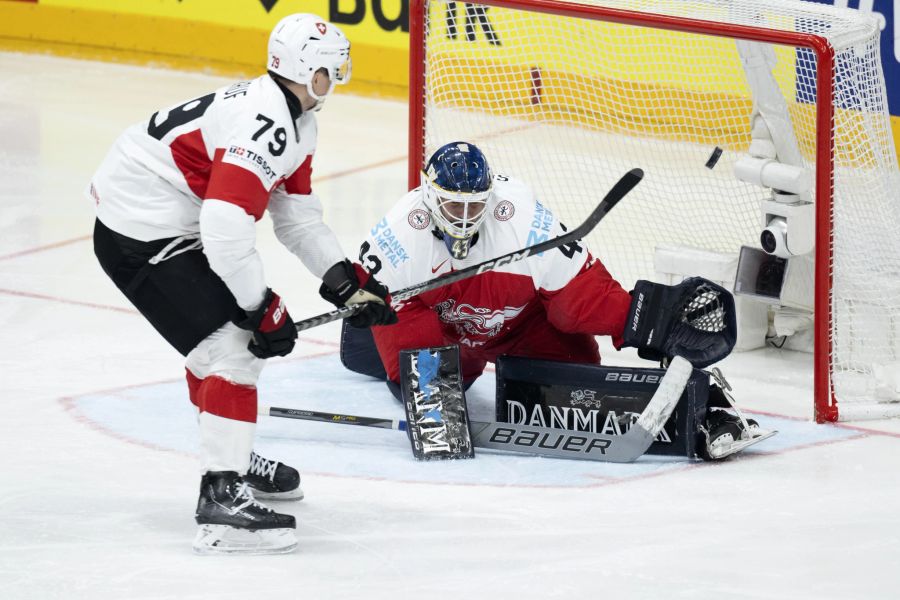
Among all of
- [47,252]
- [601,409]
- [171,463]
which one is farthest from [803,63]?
[47,252]

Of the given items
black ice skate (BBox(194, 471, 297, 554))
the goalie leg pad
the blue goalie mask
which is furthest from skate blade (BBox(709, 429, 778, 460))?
black ice skate (BBox(194, 471, 297, 554))

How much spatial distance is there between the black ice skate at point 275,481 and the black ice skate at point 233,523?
31cm

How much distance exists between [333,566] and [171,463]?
2.73 ft

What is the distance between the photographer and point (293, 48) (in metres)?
3.31

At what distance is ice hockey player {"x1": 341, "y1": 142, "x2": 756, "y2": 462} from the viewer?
4082 millimetres

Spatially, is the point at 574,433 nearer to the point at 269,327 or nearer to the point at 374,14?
the point at 269,327

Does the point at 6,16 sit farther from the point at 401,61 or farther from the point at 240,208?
the point at 240,208

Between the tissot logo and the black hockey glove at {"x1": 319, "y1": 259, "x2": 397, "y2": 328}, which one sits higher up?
the tissot logo

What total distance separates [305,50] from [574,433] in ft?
4.36

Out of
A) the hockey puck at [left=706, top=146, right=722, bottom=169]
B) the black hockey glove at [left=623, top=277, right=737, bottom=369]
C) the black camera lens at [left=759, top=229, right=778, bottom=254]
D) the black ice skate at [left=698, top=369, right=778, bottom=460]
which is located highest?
the hockey puck at [left=706, top=146, right=722, bottom=169]

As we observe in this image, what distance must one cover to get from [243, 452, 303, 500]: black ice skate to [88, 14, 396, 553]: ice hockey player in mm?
270

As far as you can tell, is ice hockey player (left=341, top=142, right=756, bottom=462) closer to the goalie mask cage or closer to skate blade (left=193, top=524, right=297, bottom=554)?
the goalie mask cage

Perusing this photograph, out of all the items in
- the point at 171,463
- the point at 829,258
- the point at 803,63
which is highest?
the point at 803,63

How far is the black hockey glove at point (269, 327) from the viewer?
3.30m
